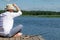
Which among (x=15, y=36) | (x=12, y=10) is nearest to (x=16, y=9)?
(x=12, y=10)

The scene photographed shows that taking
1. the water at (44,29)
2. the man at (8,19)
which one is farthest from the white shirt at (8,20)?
the water at (44,29)

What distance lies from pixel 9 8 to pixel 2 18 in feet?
1.02

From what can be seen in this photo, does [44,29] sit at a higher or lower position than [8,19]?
lower

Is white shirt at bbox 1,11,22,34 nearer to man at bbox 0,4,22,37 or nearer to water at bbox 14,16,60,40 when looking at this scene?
man at bbox 0,4,22,37

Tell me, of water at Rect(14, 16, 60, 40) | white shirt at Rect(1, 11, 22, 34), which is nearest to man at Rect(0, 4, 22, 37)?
white shirt at Rect(1, 11, 22, 34)

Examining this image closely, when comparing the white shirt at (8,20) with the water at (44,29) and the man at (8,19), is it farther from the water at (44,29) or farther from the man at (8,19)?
the water at (44,29)

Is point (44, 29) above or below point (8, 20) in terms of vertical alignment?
below

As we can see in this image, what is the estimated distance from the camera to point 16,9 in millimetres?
7723

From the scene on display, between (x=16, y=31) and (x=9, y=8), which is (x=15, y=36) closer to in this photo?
(x=16, y=31)

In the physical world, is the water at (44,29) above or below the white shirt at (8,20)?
below

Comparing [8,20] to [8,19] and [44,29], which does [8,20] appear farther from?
[44,29]

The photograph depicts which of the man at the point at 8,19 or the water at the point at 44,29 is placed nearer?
the man at the point at 8,19

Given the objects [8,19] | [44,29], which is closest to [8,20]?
[8,19]

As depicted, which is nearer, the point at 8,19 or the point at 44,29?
the point at 8,19
